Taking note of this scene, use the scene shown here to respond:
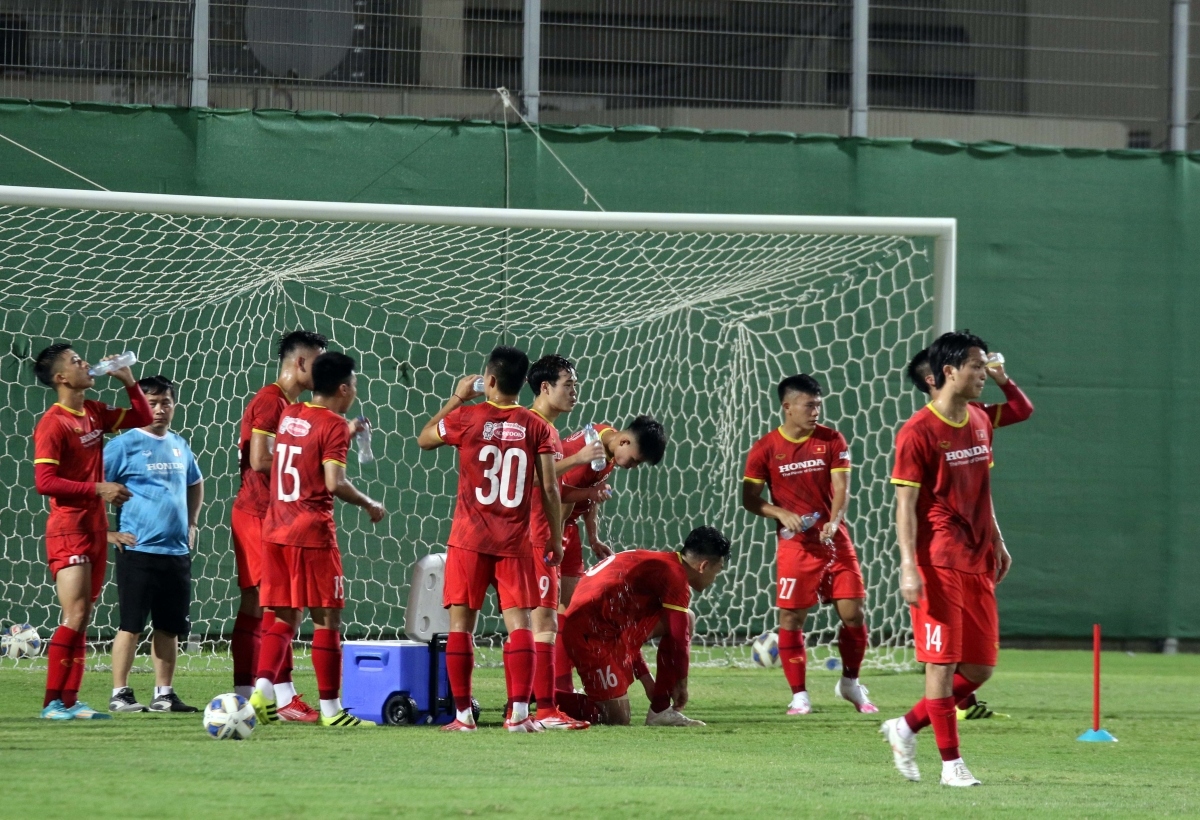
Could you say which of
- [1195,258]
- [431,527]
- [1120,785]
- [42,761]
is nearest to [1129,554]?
[1195,258]

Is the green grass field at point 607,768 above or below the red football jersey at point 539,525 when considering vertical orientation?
below

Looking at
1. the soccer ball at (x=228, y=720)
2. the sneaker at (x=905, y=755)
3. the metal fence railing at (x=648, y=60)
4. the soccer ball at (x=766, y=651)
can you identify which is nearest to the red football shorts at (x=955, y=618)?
the sneaker at (x=905, y=755)

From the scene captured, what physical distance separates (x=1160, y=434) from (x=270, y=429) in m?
8.58

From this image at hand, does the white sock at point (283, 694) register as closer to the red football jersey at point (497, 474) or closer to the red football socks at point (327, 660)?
the red football socks at point (327, 660)

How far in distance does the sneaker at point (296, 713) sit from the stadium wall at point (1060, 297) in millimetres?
6169

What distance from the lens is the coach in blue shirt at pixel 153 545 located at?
8344mm

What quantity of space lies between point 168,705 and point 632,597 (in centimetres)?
251

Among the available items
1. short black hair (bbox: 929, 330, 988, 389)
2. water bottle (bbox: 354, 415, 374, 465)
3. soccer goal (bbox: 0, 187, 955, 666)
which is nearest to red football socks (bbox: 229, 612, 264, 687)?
water bottle (bbox: 354, 415, 374, 465)

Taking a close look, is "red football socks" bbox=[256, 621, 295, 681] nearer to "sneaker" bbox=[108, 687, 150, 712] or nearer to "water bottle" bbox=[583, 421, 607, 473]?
"sneaker" bbox=[108, 687, 150, 712]

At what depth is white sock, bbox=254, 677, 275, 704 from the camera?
757cm

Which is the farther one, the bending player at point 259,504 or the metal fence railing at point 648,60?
the metal fence railing at point 648,60

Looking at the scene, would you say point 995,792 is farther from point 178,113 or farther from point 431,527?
point 178,113

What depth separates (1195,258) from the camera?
539 inches

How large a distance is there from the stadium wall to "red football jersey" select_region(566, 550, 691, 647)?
5.58m
